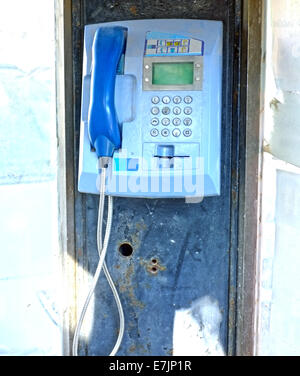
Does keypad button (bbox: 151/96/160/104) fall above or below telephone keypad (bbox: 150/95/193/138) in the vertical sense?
above

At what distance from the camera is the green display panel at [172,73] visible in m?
0.74

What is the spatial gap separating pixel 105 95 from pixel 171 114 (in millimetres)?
111

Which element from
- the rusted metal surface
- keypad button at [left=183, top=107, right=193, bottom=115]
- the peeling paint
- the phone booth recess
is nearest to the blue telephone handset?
the phone booth recess

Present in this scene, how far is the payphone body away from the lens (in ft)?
2.41

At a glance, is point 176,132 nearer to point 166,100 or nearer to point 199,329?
point 166,100

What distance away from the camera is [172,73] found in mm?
746

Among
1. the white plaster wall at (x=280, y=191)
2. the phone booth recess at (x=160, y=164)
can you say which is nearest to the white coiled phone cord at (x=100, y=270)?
the phone booth recess at (x=160, y=164)

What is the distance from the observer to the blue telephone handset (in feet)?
2.45

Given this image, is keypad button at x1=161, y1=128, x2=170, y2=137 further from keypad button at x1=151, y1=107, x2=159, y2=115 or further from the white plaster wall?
the white plaster wall

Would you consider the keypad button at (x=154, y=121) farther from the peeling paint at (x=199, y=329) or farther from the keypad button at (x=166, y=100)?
the peeling paint at (x=199, y=329)

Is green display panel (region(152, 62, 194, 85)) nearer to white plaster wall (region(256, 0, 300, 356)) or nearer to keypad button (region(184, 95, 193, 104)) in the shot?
keypad button (region(184, 95, 193, 104))

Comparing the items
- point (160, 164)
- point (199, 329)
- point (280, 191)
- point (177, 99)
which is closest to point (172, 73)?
point (177, 99)

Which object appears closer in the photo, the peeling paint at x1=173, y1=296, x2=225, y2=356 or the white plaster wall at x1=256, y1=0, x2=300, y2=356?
the white plaster wall at x1=256, y1=0, x2=300, y2=356

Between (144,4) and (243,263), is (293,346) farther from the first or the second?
(144,4)
